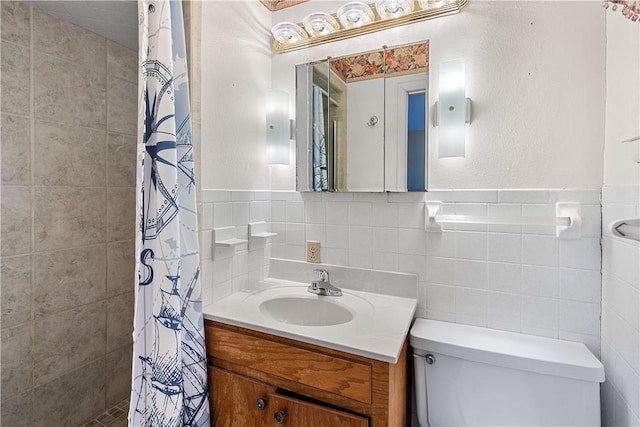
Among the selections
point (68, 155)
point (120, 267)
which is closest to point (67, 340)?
point (120, 267)

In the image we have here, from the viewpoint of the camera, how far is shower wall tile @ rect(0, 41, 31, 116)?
1239 mm

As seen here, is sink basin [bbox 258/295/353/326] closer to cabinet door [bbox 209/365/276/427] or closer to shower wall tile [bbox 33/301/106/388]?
cabinet door [bbox 209/365/276/427]

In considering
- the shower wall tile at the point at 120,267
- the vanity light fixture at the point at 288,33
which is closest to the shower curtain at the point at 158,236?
the vanity light fixture at the point at 288,33

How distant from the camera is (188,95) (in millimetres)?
1096

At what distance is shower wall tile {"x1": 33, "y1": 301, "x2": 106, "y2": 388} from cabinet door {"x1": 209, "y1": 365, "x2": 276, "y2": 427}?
88cm

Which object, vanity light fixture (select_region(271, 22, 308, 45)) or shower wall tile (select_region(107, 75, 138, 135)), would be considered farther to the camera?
shower wall tile (select_region(107, 75, 138, 135))

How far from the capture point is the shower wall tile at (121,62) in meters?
1.64

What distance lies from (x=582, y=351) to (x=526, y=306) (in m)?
0.20

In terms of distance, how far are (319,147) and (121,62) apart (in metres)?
1.23

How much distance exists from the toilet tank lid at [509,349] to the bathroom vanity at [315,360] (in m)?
0.11

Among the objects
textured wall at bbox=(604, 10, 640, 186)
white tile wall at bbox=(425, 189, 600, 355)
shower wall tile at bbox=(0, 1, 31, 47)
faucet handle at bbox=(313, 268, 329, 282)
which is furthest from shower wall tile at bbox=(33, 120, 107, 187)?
textured wall at bbox=(604, 10, 640, 186)

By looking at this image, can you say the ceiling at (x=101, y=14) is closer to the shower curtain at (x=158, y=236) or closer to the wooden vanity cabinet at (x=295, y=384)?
the shower curtain at (x=158, y=236)

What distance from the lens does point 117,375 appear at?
171 cm

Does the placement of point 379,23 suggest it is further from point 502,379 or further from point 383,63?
point 502,379
